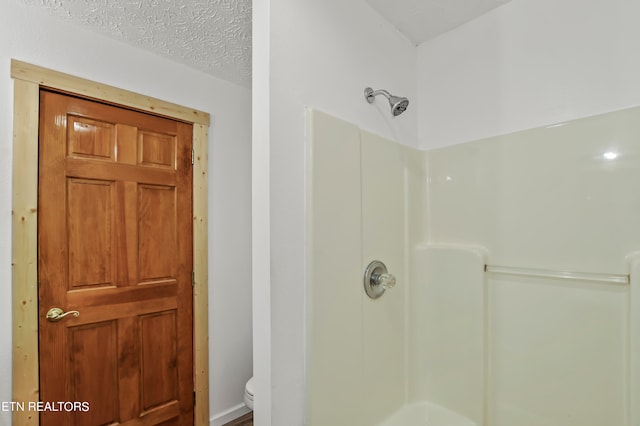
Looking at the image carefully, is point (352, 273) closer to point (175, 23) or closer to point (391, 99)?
point (391, 99)

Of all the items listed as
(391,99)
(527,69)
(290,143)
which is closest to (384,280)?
(290,143)

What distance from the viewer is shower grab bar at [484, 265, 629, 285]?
0.96 metres

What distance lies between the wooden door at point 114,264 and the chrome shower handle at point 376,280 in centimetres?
134

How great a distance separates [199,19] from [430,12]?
3.72 ft

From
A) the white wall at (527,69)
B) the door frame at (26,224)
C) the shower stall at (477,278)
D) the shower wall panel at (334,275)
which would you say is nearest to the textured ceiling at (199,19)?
the white wall at (527,69)

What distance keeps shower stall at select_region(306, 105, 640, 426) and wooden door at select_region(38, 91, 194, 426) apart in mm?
1321

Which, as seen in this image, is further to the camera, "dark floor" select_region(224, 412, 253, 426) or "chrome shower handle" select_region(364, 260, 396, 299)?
"dark floor" select_region(224, 412, 253, 426)

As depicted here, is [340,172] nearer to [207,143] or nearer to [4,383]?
[207,143]

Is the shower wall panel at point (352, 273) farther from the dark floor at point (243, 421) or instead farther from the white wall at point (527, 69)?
the dark floor at point (243, 421)

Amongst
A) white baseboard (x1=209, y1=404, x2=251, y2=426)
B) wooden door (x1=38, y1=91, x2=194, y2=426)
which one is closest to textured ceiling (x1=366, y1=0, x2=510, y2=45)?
wooden door (x1=38, y1=91, x2=194, y2=426)

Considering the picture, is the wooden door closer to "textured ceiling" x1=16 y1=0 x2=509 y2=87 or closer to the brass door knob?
the brass door knob

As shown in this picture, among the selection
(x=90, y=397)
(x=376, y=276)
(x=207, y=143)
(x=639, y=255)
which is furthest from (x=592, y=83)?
(x=90, y=397)

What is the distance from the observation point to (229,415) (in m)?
2.05

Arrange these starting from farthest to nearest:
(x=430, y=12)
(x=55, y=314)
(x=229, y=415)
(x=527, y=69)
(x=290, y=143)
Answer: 1. (x=229, y=415)
2. (x=55, y=314)
3. (x=430, y=12)
4. (x=527, y=69)
5. (x=290, y=143)
